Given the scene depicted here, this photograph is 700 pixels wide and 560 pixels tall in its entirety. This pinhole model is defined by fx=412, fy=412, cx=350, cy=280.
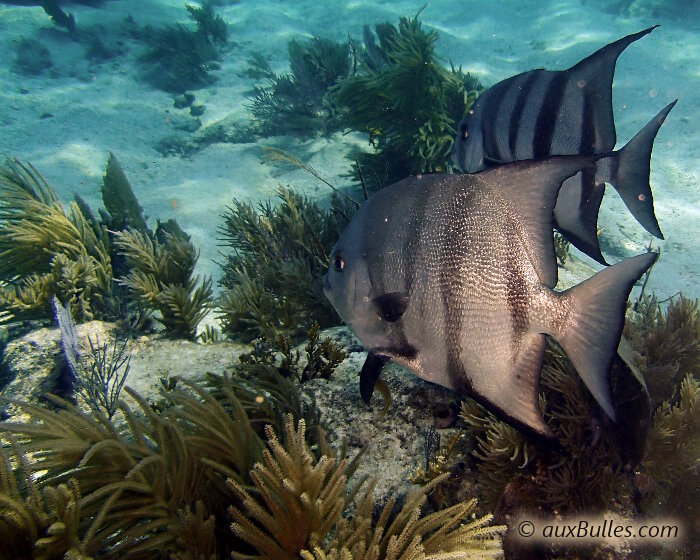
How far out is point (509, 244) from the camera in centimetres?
149

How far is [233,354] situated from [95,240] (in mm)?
2828

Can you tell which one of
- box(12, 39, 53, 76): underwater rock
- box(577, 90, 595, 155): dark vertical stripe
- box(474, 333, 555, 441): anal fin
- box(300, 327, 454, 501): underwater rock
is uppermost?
box(12, 39, 53, 76): underwater rock

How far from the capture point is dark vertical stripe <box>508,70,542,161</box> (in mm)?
3260

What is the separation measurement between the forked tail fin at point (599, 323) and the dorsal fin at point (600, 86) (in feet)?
7.10

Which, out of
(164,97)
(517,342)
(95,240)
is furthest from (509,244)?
(164,97)

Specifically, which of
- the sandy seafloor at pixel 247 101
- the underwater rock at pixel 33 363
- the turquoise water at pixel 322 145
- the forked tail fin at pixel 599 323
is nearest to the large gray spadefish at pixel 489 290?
the forked tail fin at pixel 599 323

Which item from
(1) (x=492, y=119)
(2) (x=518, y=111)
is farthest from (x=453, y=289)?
(1) (x=492, y=119)

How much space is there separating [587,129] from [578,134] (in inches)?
2.5

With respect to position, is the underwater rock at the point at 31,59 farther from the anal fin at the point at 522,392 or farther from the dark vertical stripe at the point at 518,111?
the anal fin at the point at 522,392

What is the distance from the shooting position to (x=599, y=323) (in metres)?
1.34

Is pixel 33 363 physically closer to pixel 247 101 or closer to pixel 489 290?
pixel 489 290

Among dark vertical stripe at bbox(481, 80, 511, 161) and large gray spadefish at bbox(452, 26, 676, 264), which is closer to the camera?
large gray spadefish at bbox(452, 26, 676, 264)

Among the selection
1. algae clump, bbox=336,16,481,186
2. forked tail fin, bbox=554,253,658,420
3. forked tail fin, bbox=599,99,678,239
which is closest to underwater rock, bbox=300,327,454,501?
forked tail fin, bbox=554,253,658,420

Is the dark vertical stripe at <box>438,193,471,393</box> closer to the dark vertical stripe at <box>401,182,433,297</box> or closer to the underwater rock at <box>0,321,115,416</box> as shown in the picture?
the dark vertical stripe at <box>401,182,433,297</box>
